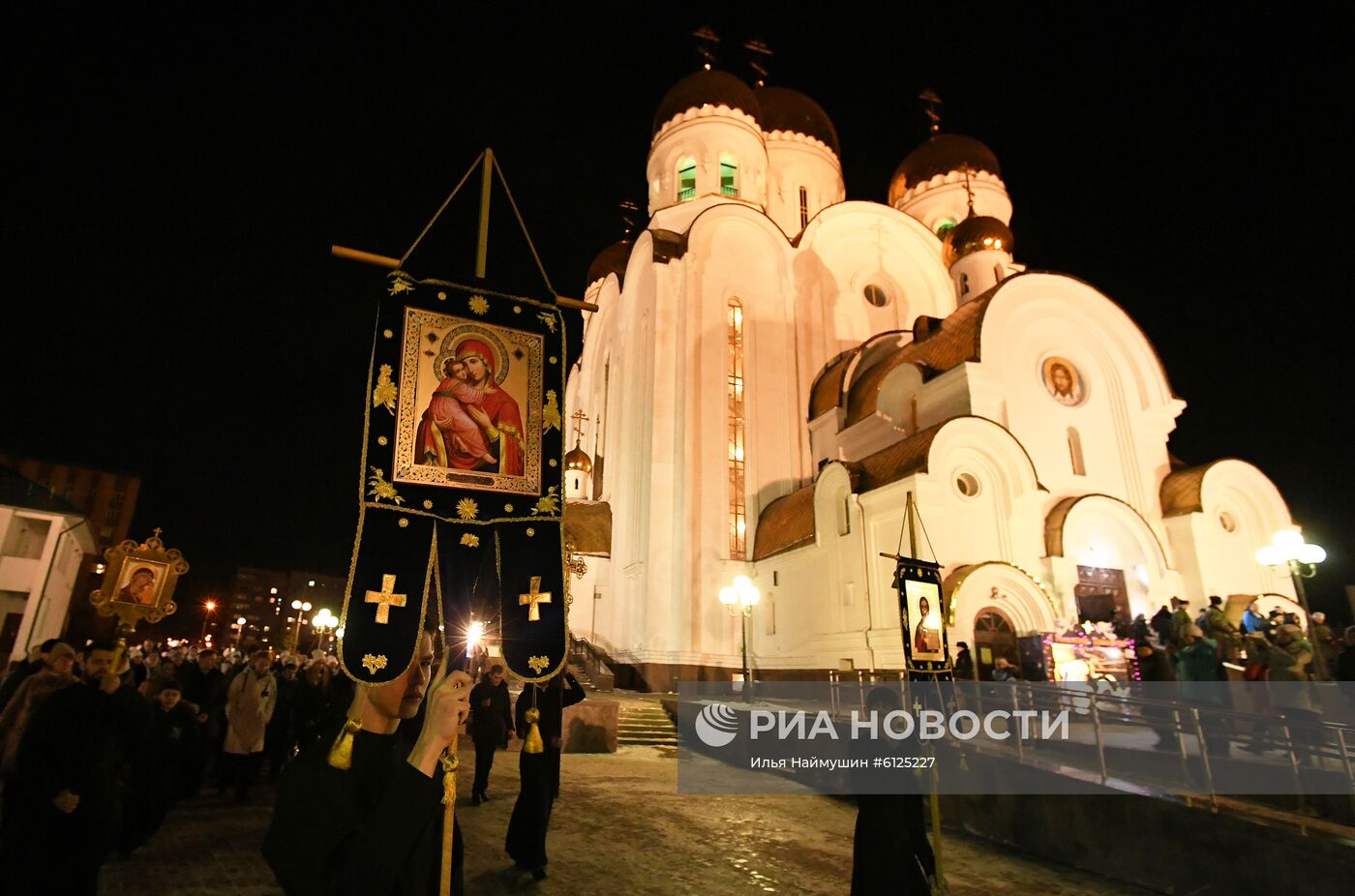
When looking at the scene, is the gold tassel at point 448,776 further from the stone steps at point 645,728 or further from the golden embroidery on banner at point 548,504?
the stone steps at point 645,728

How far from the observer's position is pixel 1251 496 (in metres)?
18.6

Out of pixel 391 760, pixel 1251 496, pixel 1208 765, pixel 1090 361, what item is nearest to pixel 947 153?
pixel 1090 361

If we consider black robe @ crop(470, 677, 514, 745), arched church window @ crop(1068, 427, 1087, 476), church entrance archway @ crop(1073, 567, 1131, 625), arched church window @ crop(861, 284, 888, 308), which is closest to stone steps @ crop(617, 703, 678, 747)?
black robe @ crop(470, 677, 514, 745)

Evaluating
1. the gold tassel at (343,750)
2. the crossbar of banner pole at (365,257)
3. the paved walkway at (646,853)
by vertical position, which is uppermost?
the crossbar of banner pole at (365,257)

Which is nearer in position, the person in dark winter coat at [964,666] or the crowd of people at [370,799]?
the crowd of people at [370,799]

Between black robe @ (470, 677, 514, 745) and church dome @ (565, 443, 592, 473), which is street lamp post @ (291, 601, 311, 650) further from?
black robe @ (470, 677, 514, 745)

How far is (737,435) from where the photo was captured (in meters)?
22.5

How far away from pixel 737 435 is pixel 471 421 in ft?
60.6

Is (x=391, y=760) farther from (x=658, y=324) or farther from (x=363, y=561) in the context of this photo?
(x=658, y=324)

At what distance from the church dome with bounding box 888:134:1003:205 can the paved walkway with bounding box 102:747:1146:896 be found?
1046 inches

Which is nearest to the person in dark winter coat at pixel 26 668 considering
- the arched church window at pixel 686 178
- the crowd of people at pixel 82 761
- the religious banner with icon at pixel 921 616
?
the crowd of people at pixel 82 761

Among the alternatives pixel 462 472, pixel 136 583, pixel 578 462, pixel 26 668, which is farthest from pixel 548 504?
pixel 578 462

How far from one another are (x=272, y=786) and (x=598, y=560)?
48.1 feet

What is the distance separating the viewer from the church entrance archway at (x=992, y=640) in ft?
47.4
